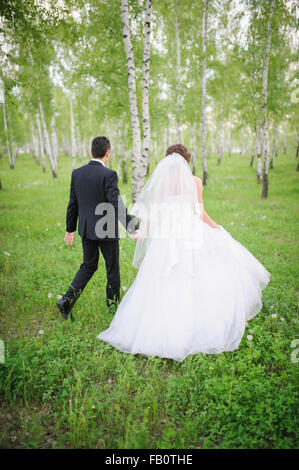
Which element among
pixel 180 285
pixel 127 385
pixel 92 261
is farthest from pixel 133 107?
pixel 127 385

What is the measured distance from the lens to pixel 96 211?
4004 millimetres

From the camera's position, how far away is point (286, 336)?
12.7ft

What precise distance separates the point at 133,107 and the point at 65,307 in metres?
6.34

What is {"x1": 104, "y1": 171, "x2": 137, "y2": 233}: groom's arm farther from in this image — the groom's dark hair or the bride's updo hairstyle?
the bride's updo hairstyle

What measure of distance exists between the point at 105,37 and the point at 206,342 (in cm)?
1196

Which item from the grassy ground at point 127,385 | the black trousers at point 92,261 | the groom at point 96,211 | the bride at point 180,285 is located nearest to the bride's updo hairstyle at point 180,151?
the bride at point 180,285

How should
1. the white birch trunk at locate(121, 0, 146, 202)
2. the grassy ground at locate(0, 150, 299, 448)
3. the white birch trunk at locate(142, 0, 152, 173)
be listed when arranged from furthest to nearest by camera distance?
the white birch trunk at locate(142, 0, 152, 173)
the white birch trunk at locate(121, 0, 146, 202)
the grassy ground at locate(0, 150, 299, 448)

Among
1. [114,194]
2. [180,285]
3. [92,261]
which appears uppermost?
[114,194]

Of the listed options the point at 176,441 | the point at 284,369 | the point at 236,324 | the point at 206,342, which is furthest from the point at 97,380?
the point at 284,369

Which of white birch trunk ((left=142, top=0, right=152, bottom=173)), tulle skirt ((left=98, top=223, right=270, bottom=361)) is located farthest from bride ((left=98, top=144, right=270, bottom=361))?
white birch trunk ((left=142, top=0, right=152, bottom=173))

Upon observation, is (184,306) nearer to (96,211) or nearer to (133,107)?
(96,211)

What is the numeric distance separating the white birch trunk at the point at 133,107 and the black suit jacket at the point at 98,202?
4417 millimetres

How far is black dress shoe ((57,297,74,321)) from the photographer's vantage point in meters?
4.21

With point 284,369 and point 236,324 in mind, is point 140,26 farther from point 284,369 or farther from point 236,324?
point 284,369
